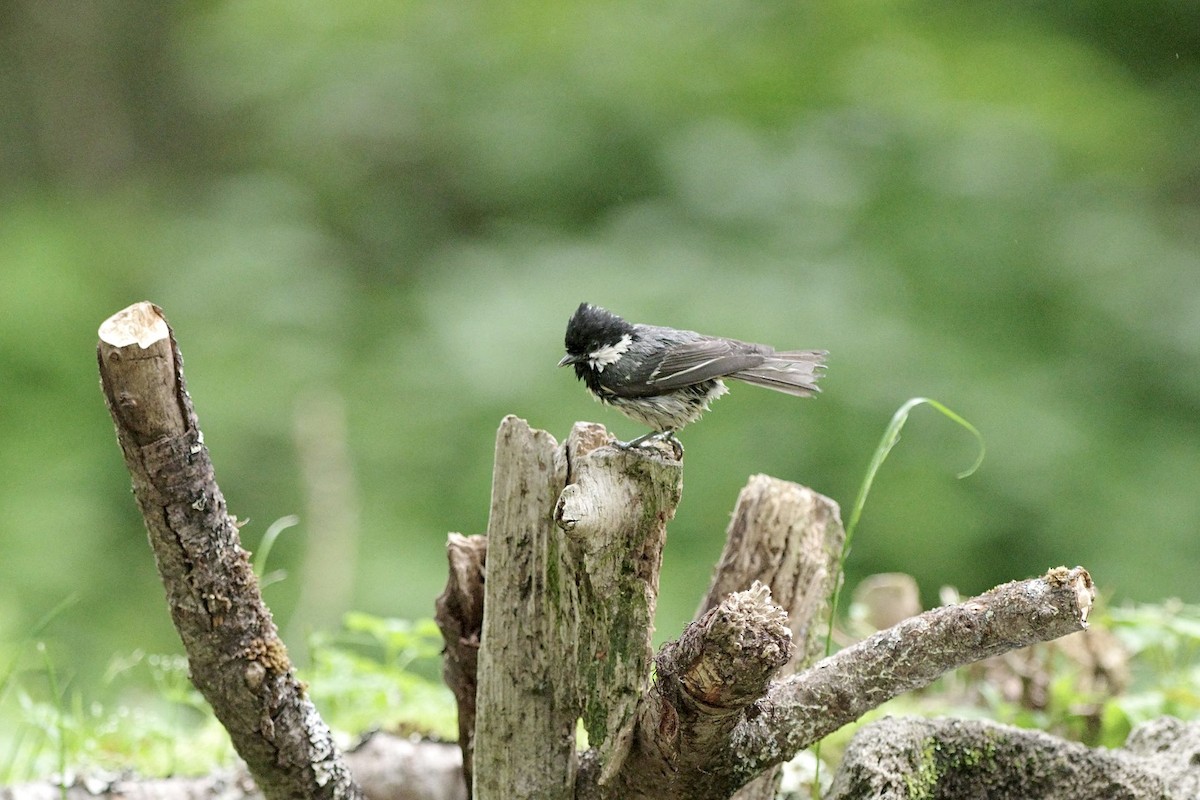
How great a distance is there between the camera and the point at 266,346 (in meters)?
7.63

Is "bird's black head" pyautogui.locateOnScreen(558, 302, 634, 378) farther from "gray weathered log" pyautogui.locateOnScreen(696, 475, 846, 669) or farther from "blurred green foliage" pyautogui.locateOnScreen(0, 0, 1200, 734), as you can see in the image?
"blurred green foliage" pyautogui.locateOnScreen(0, 0, 1200, 734)

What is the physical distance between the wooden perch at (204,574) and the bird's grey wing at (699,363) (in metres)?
1.41

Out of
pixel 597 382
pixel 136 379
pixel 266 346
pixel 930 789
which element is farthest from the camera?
pixel 266 346

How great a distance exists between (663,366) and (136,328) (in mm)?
1671

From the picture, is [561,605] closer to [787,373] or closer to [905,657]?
[905,657]

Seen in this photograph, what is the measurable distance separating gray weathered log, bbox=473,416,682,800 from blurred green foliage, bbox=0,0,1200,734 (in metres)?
3.30

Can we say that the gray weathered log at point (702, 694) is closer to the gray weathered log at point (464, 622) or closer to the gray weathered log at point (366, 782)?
the gray weathered log at point (464, 622)

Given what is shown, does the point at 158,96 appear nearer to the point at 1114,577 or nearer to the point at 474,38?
the point at 474,38

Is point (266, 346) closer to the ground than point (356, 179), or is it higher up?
closer to the ground

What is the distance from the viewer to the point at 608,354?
11.4ft

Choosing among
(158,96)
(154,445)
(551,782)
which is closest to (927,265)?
(551,782)

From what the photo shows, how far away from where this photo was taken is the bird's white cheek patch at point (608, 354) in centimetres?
347

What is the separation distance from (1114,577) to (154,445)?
537cm

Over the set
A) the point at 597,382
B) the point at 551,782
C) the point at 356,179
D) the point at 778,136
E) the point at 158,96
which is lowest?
the point at 551,782
